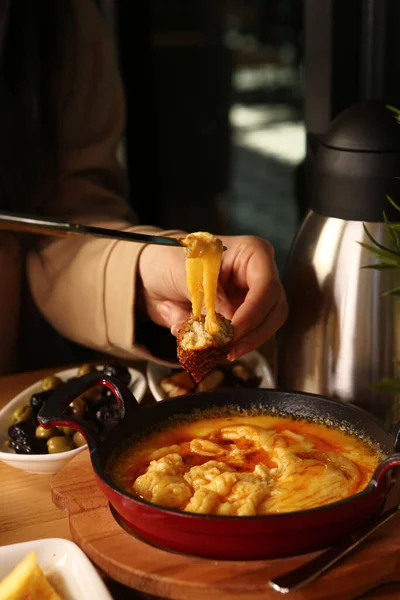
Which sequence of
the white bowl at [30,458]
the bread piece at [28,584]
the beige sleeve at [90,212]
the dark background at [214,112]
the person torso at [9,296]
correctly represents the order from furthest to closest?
the dark background at [214,112], the person torso at [9,296], the beige sleeve at [90,212], the white bowl at [30,458], the bread piece at [28,584]

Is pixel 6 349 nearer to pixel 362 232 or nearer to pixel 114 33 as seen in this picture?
pixel 362 232

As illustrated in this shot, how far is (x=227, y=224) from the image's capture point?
10.9 ft

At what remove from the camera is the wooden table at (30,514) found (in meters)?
0.91

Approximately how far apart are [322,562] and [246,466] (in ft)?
0.70

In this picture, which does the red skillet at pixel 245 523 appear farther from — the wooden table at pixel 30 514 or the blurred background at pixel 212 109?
the blurred background at pixel 212 109

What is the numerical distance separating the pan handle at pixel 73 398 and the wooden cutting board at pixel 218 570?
14 centimetres

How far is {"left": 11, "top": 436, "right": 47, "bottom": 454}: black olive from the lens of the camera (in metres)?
1.17

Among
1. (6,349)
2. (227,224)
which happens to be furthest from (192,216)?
(6,349)

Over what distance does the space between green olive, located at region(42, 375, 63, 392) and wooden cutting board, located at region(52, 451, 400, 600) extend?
46 centimetres

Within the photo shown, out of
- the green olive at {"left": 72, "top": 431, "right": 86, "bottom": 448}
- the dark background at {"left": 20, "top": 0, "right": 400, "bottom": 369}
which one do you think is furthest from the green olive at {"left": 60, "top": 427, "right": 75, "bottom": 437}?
the dark background at {"left": 20, "top": 0, "right": 400, "bottom": 369}

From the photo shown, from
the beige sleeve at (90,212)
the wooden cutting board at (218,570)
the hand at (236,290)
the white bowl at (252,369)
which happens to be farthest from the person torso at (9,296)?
the wooden cutting board at (218,570)

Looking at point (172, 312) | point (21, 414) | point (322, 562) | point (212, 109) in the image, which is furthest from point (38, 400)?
point (212, 109)

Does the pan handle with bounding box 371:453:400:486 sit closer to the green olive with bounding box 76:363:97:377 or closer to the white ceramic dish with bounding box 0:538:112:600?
the white ceramic dish with bounding box 0:538:112:600

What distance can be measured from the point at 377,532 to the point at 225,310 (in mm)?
551
